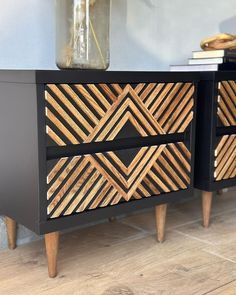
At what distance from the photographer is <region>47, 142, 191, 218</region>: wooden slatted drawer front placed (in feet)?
3.96

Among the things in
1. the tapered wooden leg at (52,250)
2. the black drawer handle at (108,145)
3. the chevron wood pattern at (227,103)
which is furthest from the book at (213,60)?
the tapered wooden leg at (52,250)

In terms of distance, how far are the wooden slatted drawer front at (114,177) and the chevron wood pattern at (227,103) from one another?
0.22 metres

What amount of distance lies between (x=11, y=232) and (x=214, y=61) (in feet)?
3.28


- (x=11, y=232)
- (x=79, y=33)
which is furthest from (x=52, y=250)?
(x=79, y=33)

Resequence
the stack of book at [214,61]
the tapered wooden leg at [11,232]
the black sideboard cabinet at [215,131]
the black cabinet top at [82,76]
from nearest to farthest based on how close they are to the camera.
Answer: the black cabinet top at [82,76], the tapered wooden leg at [11,232], the black sideboard cabinet at [215,131], the stack of book at [214,61]

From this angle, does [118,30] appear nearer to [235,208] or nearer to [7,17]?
[7,17]

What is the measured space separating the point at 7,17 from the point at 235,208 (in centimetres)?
128

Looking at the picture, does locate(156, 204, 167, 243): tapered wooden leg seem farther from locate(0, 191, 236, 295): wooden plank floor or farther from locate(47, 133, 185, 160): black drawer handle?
locate(47, 133, 185, 160): black drawer handle

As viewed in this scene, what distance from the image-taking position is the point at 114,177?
1.32 metres

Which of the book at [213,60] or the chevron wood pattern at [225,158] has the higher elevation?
the book at [213,60]

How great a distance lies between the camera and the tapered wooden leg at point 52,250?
1.25 metres

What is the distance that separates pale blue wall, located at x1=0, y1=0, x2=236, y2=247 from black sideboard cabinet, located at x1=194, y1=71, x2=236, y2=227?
1.24 feet

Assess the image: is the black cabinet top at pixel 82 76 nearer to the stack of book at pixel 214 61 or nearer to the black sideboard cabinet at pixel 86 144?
the black sideboard cabinet at pixel 86 144

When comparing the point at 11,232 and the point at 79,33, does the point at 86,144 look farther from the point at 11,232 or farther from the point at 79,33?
the point at 11,232
